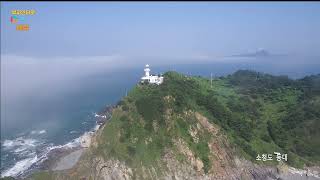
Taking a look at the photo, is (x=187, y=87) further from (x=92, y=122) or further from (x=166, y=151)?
(x=92, y=122)

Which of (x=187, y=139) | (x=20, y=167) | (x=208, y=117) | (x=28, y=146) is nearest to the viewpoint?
(x=187, y=139)

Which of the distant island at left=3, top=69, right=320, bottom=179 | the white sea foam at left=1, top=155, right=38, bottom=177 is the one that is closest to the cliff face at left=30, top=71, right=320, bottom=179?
the distant island at left=3, top=69, right=320, bottom=179

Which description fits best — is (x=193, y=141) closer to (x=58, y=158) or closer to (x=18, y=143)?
(x=58, y=158)

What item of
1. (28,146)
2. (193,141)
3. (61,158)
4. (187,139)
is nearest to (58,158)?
(61,158)

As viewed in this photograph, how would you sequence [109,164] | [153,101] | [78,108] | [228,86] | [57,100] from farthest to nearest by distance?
[57,100], [78,108], [228,86], [153,101], [109,164]

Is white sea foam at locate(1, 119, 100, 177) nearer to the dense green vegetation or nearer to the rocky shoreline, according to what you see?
the rocky shoreline

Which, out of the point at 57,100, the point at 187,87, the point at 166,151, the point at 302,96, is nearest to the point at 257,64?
the point at 57,100

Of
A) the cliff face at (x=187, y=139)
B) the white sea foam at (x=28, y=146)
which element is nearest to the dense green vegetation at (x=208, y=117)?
the cliff face at (x=187, y=139)

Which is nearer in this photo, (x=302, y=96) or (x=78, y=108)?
(x=302, y=96)
